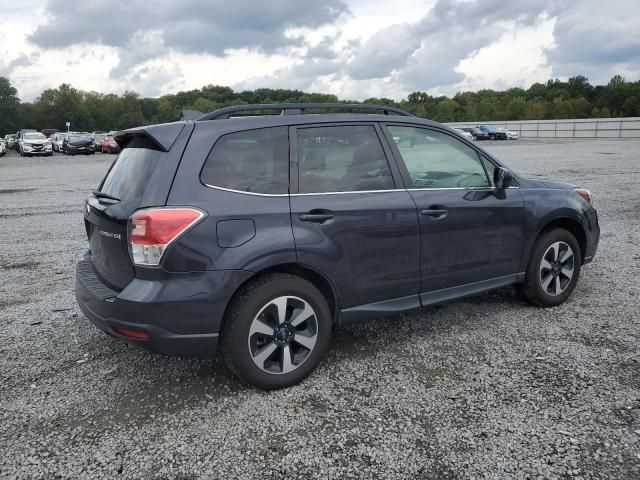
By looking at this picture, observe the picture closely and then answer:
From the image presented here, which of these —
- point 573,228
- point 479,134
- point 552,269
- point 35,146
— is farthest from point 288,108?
point 479,134

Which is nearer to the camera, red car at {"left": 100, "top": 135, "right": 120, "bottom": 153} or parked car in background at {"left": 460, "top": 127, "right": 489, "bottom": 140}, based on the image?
red car at {"left": 100, "top": 135, "right": 120, "bottom": 153}

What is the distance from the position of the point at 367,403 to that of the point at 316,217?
1.20 m

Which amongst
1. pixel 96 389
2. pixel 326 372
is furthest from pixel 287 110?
pixel 96 389

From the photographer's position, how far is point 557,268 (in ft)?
16.1

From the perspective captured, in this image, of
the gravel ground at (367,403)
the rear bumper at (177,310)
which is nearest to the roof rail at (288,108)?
the rear bumper at (177,310)

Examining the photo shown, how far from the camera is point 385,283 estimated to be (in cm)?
390

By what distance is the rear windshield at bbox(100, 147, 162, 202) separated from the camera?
341cm

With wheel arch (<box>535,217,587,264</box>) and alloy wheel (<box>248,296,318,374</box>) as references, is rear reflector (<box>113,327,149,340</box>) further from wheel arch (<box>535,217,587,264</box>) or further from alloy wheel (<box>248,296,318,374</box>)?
wheel arch (<box>535,217,587,264</box>)

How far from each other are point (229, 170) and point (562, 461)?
2440 millimetres

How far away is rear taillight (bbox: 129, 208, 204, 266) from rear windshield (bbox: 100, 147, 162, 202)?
26 cm

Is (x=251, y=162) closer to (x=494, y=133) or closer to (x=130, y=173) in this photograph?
(x=130, y=173)

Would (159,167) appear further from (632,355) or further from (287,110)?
(632,355)

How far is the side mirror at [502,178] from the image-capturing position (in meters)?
4.46

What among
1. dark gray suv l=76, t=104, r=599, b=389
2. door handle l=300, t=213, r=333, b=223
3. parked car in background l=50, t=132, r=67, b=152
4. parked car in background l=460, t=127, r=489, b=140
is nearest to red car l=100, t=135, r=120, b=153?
parked car in background l=50, t=132, r=67, b=152
